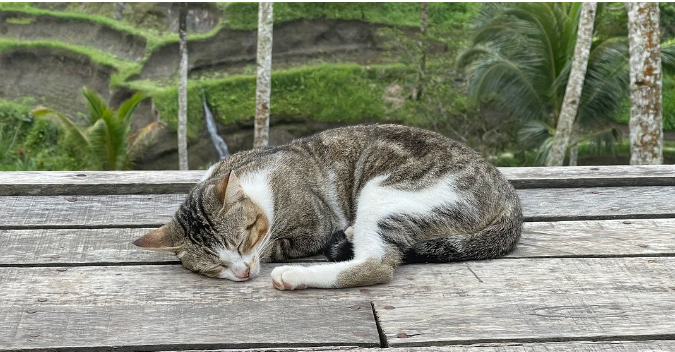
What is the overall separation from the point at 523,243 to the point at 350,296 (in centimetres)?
92

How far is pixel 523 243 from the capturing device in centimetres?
302

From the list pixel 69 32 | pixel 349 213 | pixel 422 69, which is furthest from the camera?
pixel 69 32

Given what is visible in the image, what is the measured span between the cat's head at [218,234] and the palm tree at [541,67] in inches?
454

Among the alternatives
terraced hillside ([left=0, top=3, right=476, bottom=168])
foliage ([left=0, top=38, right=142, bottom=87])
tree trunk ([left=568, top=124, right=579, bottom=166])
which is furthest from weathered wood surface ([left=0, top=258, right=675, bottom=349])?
foliage ([left=0, top=38, right=142, bottom=87])

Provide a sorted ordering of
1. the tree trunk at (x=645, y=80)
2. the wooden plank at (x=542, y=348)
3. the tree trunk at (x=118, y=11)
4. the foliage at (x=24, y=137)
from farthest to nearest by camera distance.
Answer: the tree trunk at (x=118, y=11)
the foliage at (x=24, y=137)
the tree trunk at (x=645, y=80)
the wooden plank at (x=542, y=348)

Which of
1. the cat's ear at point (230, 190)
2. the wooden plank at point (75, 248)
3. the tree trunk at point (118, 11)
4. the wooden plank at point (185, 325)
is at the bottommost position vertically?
the tree trunk at point (118, 11)

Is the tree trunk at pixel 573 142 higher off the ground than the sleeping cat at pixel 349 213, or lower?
lower

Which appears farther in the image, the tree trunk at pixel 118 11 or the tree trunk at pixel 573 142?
the tree trunk at pixel 118 11

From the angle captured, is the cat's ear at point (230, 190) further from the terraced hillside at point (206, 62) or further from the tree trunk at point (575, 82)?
the terraced hillside at point (206, 62)

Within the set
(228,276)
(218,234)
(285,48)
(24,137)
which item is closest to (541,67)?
(285,48)

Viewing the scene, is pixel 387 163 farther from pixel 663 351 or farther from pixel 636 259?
pixel 663 351

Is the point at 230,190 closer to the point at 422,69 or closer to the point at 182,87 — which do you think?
the point at 182,87

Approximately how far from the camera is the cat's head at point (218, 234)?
2732 mm

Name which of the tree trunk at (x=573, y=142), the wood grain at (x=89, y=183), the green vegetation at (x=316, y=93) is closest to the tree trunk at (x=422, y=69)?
the green vegetation at (x=316, y=93)
